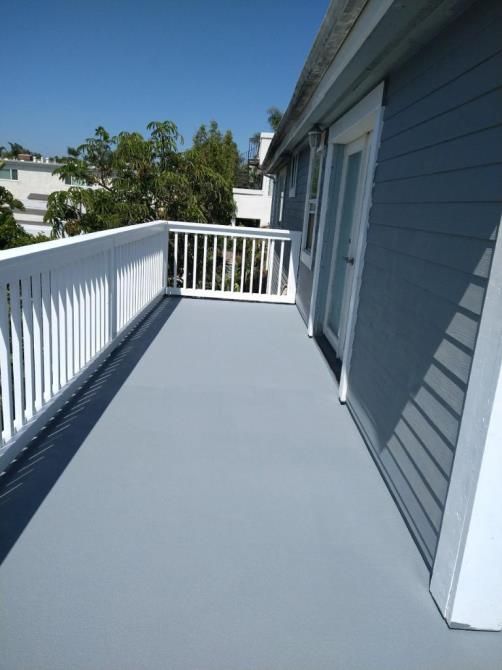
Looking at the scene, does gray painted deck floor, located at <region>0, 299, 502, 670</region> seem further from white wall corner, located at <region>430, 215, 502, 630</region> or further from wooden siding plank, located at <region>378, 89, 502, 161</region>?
wooden siding plank, located at <region>378, 89, 502, 161</region>

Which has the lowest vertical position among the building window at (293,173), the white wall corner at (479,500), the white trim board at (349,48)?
the white wall corner at (479,500)

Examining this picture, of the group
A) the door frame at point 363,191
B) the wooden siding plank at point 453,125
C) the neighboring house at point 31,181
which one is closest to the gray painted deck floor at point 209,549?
the door frame at point 363,191

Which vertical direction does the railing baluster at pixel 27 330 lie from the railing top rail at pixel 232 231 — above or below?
below

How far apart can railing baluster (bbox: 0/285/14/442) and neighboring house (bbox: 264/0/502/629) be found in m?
1.79

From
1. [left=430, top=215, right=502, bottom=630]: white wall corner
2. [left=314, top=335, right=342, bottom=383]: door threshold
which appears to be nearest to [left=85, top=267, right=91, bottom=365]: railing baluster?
[left=314, top=335, right=342, bottom=383]: door threshold

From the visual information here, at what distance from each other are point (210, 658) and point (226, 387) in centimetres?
217

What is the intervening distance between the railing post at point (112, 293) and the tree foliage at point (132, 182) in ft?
19.1

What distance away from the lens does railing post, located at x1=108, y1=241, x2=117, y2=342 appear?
145 inches

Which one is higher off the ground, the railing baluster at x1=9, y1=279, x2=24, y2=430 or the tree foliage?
the tree foliage

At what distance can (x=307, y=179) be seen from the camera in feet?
20.4

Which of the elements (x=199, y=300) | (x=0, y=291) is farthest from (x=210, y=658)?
(x=199, y=300)

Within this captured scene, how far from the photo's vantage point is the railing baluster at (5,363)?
196cm

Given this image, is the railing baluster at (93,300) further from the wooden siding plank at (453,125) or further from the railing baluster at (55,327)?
the wooden siding plank at (453,125)

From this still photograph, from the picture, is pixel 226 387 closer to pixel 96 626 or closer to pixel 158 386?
pixel 158 386
